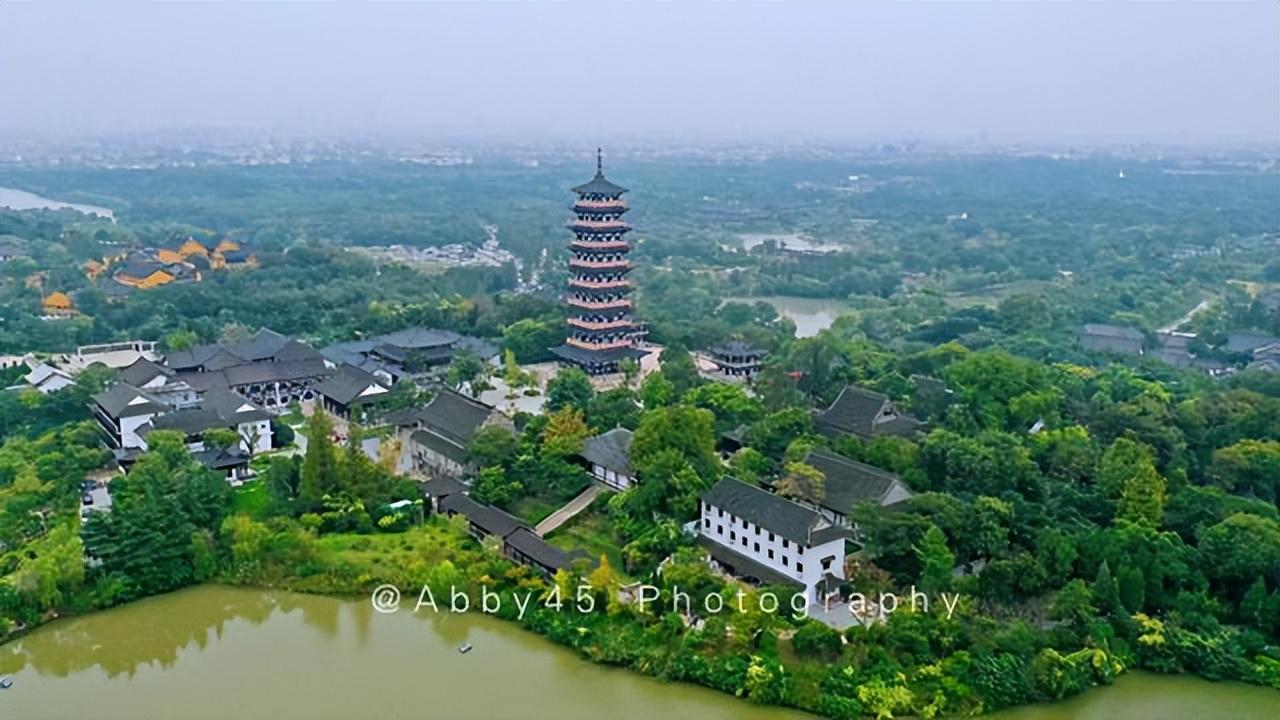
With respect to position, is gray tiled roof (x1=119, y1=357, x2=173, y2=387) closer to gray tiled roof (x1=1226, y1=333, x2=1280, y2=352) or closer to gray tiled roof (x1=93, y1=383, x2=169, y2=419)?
gray tiled roof (x1=93, y1=383, x2=169, y2=419)

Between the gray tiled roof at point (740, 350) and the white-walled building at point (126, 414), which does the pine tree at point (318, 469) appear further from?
the gray tiled roof at point (740, 350)

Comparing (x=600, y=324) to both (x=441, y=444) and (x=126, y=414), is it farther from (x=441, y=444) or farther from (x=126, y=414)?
(x=126, y=414)

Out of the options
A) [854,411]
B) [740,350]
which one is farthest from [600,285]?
[854,411]

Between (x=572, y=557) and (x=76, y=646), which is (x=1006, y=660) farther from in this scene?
(x=76, y=646)

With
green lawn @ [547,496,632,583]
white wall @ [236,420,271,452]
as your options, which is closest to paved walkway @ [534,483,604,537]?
green lawn @ [547,496,632,583]

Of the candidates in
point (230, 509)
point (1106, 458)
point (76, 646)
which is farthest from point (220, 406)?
point (1106, 458)

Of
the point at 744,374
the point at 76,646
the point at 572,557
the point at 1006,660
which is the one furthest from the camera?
the point at 744,374
